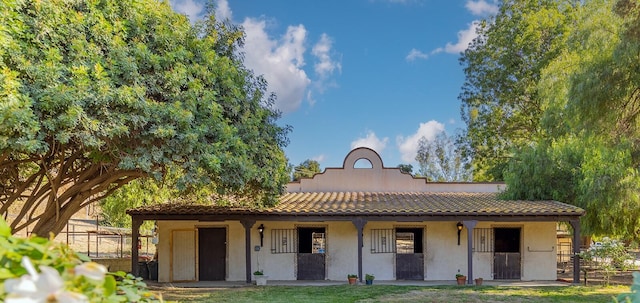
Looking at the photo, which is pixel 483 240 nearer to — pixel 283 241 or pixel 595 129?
pixel 595 129

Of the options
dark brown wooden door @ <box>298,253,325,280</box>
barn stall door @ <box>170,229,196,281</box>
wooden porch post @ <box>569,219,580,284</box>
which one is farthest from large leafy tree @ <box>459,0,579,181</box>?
barn stall door @ <box>170,229,196,281</box>

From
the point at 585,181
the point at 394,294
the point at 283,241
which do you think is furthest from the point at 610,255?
the point at 283,241

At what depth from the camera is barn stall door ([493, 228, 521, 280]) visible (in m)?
13.7

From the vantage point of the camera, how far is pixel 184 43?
9750 millimetres

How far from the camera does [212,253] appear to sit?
14.1 meters

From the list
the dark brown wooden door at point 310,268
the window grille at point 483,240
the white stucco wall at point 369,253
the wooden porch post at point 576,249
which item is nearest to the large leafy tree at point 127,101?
the white stucco wall at point 369,253

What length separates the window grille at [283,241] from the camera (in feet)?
45.5

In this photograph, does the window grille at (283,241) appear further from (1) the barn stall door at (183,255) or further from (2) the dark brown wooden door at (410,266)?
(2) the dark brown wooden door at (410,266)

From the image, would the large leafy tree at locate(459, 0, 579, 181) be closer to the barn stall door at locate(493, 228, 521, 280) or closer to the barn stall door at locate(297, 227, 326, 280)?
the barn stall door at locate(493, 228, 521, 280)

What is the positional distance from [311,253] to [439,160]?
27.6 m

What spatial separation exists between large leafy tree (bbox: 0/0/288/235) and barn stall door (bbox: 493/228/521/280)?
7.31m

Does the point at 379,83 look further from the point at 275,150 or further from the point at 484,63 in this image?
the point at 275,150

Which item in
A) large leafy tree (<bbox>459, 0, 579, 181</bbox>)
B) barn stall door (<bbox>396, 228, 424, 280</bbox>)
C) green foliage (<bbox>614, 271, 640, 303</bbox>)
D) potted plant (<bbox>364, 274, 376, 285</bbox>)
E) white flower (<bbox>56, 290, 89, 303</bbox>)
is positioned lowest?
potted plant (<bbox>364, 274, 376, 285</bbox>)

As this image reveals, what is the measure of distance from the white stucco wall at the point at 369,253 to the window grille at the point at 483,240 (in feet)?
0.50
